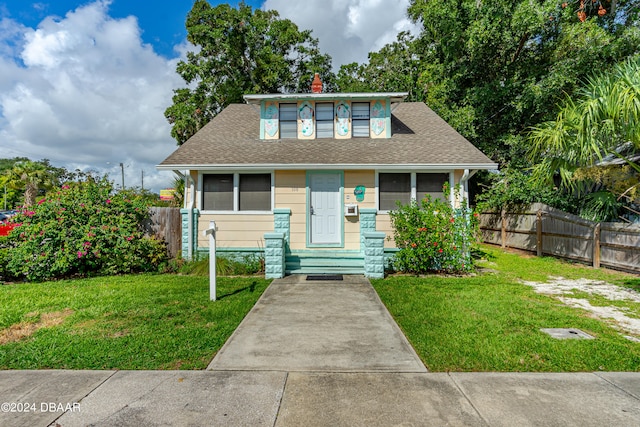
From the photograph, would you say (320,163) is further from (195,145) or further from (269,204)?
(195,145)

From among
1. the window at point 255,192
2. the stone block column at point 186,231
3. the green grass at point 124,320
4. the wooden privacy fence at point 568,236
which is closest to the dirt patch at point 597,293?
the wooden privacy fence at point 568,236

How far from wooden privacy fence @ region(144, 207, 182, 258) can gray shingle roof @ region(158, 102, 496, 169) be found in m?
1.29

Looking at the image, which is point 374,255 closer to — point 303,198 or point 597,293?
point 303,198

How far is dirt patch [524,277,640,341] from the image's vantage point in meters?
5.12

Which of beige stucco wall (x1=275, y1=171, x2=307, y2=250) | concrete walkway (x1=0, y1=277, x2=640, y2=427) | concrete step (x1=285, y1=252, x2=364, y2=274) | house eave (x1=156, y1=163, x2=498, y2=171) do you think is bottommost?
concrete walkway (x1=0, y1=277, x2=640, y2=427)

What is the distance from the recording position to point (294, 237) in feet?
30.7

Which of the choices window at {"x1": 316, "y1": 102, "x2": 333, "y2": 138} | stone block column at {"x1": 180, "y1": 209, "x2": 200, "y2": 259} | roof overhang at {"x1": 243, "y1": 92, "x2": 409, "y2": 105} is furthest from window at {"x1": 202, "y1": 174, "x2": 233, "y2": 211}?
window at {"x1": 316, "y1": 102, "x2": 333, "y2": 138}

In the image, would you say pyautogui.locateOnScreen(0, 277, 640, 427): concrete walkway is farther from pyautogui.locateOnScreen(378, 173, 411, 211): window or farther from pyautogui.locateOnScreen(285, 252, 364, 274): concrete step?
pyautogui.locateOnScreen(378, 173, 411, 211): window

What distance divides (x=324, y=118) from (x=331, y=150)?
1529 millimetres

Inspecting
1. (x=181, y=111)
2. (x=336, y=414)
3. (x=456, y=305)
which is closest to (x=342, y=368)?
(x=336, y=414)

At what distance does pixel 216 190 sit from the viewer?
31.6ft

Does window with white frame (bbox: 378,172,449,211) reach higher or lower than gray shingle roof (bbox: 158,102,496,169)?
lower

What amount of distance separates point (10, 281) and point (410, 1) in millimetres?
22293

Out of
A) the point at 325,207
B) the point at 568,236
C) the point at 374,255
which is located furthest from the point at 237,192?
the point at 568,236
